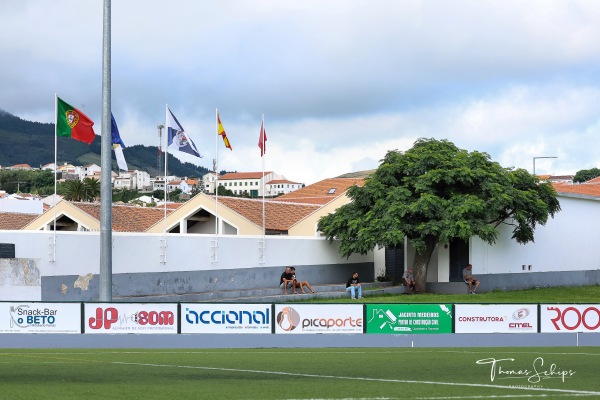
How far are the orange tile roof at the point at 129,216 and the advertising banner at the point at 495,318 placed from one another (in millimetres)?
22877

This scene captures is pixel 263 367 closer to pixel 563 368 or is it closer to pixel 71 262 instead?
pixel 563 368

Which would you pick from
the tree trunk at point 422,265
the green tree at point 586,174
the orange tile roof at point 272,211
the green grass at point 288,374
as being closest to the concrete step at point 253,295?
the tree trunk at point 422,265

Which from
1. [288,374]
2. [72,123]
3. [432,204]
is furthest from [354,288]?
[288,374]

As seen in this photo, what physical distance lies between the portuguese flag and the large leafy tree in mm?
16437

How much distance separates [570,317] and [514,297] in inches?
580

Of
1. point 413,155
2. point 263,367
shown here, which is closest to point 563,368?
point 263,367

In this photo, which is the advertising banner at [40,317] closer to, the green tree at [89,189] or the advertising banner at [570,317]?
the advertising banner at [570,317]

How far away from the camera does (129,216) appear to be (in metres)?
49.2

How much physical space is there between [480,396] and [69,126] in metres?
19.3

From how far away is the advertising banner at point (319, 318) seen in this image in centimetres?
2795

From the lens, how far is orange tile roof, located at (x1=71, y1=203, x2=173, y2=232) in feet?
154

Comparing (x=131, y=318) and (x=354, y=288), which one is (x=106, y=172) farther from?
(x=354, y=288)

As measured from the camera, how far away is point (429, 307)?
2830 centimetres

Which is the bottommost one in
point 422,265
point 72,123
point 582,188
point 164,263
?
point 422,265
